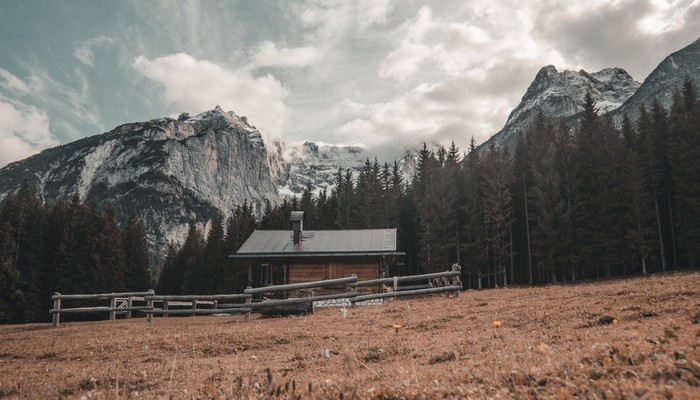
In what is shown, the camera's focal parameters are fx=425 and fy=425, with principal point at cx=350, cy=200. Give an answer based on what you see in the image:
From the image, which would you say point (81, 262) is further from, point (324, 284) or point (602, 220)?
point (602, 220)

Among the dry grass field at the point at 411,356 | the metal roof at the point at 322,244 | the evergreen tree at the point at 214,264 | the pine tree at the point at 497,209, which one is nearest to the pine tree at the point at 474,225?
the pine tree at the point at 497,209

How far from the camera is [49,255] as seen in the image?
55.2m

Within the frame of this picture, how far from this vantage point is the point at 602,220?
44.7 m

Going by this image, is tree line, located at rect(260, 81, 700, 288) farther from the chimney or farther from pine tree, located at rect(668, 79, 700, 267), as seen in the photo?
the chimney

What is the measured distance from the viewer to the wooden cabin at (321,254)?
33812 millimetres

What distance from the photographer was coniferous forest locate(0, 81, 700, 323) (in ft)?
146

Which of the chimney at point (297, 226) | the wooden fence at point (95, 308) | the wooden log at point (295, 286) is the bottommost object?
the wooden fence at point (95, 308)

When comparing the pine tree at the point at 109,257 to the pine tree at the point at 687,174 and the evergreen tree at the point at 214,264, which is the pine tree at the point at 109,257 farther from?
the pine tree at the point at 687,174

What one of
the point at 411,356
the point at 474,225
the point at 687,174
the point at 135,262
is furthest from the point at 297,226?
the point at 135,262

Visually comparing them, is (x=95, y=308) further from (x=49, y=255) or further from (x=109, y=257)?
(x=49, y=255)

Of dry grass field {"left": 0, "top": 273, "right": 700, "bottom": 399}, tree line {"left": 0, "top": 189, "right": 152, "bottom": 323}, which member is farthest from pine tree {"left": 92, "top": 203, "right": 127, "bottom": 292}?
dry grass field {"left": 0, "top": 273, "right": 700, "bottom": 399}

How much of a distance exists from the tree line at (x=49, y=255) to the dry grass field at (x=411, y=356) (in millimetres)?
38212

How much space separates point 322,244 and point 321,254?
2026 mm

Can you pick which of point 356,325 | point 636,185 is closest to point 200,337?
point 356,325
